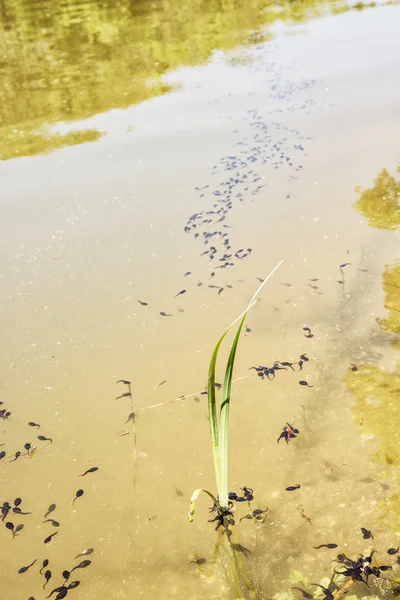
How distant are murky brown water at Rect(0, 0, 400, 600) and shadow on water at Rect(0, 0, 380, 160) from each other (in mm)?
158

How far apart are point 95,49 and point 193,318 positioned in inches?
431

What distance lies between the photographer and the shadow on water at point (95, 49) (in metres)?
8.87

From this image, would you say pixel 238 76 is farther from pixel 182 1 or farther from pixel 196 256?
pixel 182 1

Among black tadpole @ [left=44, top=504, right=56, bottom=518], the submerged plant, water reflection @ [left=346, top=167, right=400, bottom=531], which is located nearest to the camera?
the submerged plant

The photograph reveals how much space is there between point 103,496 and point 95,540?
270 mm

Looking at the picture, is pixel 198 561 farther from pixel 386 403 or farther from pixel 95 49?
pixel 95 49

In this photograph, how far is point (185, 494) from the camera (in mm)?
2900

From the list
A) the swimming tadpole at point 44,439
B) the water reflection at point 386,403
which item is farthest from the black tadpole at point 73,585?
the water reflection at point 386,403

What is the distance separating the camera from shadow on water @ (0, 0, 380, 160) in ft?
29.1

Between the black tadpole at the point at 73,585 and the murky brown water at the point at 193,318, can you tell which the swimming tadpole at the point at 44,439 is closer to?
the murky brown water at the point at 193,318

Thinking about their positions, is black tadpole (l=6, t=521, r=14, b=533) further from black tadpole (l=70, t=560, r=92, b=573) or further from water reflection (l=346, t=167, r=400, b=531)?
water reflection (l=346, t=167, r=400, b=531)

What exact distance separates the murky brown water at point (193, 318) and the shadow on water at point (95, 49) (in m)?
0.16

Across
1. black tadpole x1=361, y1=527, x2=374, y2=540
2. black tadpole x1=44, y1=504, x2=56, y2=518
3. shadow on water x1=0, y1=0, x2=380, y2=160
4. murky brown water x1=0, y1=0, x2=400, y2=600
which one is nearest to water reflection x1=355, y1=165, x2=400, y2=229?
murky brown water x1=0, y1=0, x2=400, y2=600

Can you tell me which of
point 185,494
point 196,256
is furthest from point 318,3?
point 185,494
